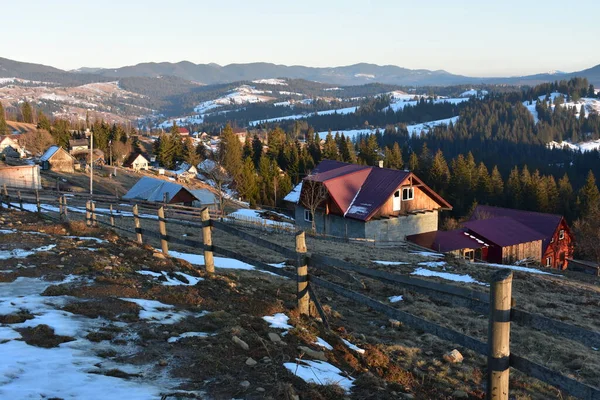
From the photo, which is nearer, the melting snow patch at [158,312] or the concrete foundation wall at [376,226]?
the melting snow patch at [158,312]

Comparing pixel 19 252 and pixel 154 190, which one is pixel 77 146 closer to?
pixel 154 190

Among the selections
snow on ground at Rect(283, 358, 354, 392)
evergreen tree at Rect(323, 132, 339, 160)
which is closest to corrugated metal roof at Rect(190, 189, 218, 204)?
evergreen tree at Rect(323, 132, 339, 160)

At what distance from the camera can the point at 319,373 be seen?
6113 mm

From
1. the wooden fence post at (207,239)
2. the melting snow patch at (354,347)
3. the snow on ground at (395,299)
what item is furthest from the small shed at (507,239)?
the melting snow patch at (354,347)

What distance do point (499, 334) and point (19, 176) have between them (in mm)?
47208

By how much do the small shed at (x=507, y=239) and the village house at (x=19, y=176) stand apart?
40.9 meters

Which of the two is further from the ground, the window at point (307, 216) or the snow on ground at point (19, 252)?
the snow on ground at point (19, 252)

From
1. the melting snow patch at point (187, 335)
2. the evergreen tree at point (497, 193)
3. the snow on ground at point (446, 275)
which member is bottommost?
the evergreen tree at point (497, 193)

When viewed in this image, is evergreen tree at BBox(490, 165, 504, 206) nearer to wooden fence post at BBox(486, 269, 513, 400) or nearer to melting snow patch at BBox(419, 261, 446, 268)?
melting snow patch at BBox(419, 261, 446, 268)

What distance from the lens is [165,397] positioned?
15.6 feet

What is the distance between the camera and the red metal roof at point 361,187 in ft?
132

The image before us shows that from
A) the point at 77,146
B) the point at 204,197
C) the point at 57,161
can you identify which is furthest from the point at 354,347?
the point at 77,146

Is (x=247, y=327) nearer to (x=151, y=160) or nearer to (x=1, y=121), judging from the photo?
(x=151, y=160)

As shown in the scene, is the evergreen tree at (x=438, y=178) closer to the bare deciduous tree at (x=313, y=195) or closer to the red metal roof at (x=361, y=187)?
the red metal roof at (x=361, y=187)
